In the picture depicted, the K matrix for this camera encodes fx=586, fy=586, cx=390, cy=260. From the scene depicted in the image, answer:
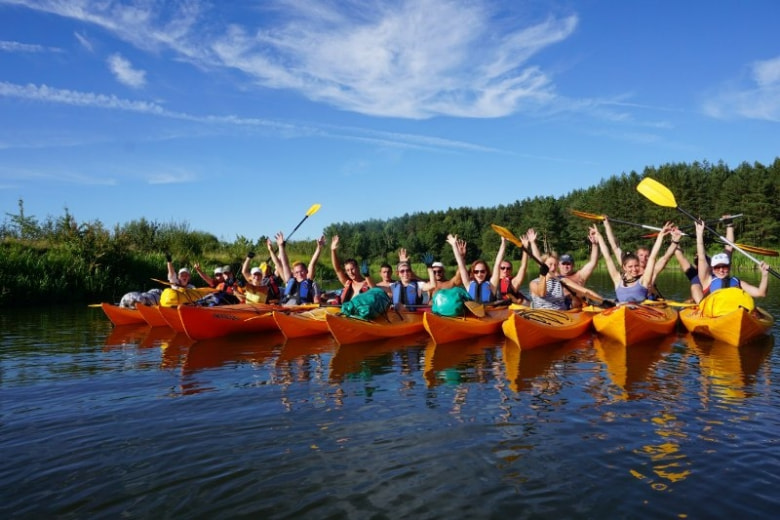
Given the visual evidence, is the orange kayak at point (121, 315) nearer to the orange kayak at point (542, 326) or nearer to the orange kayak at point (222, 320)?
the orange kayak at point (222, 320)

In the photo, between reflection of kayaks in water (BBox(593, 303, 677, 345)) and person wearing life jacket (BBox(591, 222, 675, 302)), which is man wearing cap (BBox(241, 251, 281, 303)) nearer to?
reflection of kayaks in water (BBox(593, 303, 677, 345))

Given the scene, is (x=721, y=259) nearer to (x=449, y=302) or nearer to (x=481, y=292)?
(x=481, y=292)

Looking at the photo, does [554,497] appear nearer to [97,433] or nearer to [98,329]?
[97,433]

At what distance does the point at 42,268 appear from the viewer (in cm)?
1969

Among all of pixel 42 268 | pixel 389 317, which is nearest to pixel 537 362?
pixel 389 317

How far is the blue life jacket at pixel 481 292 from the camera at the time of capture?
408 inches

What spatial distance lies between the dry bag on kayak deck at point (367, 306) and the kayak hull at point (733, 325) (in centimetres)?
490

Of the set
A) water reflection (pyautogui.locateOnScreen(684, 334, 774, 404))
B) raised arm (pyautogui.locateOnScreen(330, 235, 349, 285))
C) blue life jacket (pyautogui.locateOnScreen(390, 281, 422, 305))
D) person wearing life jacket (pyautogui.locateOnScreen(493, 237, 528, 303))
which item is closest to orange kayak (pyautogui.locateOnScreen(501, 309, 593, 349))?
person wearing life jacket (pyautogui.locateOnScreen(493, 237, 528, 303))

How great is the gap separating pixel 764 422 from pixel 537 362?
309 cm

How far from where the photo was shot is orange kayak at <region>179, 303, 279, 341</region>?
1006 centimetres

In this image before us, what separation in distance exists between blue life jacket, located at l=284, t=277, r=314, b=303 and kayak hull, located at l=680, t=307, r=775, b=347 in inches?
273

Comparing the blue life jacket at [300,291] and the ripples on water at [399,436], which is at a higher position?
the blue life jacket at [300,291]

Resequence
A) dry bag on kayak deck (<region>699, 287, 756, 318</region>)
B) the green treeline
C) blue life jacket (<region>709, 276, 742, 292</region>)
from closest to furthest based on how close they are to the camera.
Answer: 1. dry bag on kayak deck (<region>699, 287, 756, 318</region>)
2. blue life jacket (<region>709, 276, 742, 292</region>)
3. the green treeline

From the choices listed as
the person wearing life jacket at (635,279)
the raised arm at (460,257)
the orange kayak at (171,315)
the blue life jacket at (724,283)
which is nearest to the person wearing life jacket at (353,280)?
the raised arm at (460,257)
